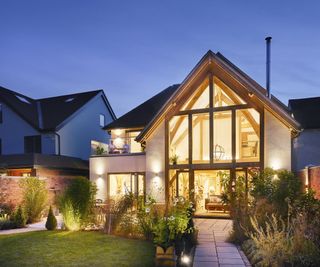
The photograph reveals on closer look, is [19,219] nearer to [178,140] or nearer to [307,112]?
[178,140]

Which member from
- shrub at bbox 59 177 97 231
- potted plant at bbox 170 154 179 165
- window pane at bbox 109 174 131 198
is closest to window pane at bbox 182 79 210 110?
potted plant at bbox 170 154 179 165

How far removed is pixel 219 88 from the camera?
17.5 m

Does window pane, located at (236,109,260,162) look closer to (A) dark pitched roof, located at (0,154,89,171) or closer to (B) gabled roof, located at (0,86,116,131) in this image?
(A) dark pitched roof, located at (0,154,89,171)

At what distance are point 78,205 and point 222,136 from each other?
8.35 m

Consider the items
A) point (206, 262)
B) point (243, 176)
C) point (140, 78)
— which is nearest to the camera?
point (206, 262)

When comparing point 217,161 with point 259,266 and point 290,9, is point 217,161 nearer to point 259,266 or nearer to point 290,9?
point 259,266

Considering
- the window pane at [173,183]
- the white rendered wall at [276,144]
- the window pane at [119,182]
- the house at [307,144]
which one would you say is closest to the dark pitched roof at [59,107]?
the window pane at [119,182]

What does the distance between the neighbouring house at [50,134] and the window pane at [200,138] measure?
919cm

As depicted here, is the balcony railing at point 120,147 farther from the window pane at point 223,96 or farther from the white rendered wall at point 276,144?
the white rendered wall at point 276,144

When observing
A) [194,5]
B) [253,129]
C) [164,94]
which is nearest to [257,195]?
[253,129]

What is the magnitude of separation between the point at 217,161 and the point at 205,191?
4757mm

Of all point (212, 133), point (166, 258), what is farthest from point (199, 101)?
point (166, 258)

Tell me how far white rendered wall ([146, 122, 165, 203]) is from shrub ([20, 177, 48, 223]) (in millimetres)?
5522

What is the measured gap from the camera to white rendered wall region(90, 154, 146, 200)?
2030 centimetres
